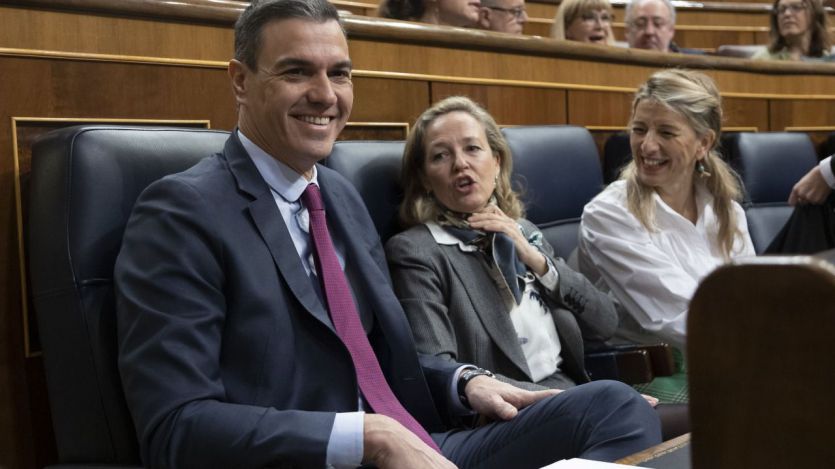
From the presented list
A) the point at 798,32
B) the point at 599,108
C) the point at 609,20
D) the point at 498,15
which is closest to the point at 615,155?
the point at 599,108

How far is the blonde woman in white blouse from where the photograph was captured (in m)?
1.06

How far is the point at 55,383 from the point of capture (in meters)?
0.66

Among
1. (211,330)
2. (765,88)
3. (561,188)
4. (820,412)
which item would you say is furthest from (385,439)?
(765,88)

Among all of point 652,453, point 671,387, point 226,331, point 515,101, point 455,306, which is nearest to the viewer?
point 652,453

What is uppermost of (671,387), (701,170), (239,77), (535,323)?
(239,77)

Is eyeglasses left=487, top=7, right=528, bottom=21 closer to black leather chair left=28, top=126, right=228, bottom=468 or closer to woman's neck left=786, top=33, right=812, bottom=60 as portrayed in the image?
woman's neck left=786, top=33, right=812, bottom=60

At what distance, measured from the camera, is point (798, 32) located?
2.28 metres

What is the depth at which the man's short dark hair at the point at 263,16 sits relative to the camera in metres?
0.71

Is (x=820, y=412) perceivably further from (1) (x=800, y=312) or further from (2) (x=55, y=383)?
(2) (x=55, y=383)

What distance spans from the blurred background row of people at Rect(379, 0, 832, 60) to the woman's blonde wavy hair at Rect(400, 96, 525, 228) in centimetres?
60

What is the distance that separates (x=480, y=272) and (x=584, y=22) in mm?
1153

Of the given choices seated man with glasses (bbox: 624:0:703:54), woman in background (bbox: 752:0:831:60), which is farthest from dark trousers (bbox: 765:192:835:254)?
woman in background (bbox: 752:0:831:60)

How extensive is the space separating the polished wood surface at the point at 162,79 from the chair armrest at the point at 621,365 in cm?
33

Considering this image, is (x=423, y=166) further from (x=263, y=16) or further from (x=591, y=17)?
(x=591, y=17)
